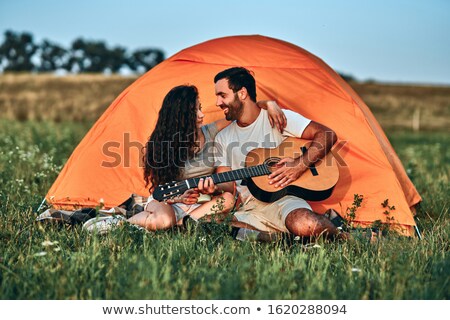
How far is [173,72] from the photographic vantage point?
6.13 metres

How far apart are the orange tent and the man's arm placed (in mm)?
505

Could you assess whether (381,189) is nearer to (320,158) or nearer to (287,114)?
(320,158)

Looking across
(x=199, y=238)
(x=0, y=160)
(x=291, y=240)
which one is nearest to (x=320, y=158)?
(x=291, y=240)

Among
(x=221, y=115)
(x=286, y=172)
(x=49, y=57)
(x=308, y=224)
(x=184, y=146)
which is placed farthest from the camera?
(x=49, y=57)

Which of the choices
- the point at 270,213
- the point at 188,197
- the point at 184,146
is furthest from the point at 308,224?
the point at 184,146

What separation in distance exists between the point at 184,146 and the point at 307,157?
1.02 m

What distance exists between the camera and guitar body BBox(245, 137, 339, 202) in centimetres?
488

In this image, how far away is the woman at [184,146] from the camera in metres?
5.00

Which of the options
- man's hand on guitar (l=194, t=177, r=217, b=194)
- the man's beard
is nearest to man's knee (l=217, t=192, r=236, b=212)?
man's hand on guitar (l=194, t=177, r=217, b=194)

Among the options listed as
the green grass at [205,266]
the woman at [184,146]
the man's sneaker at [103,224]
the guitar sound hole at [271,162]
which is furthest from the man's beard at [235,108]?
the man's sneaker at [103,224]

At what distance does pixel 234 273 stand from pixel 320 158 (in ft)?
5.86

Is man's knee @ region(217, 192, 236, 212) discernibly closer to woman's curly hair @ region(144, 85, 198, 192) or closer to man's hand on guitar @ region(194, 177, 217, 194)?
man's hand on guitar @ region(194, 177, 217, 194)

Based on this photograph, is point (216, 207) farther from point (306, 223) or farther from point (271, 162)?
point (306, 223)

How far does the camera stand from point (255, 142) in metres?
5.27
